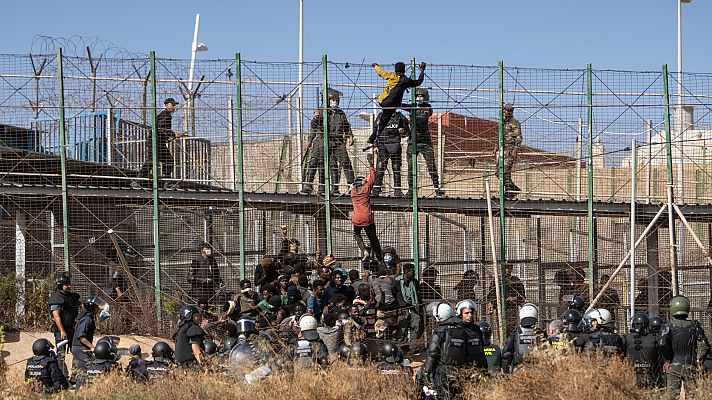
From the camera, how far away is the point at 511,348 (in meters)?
15.4

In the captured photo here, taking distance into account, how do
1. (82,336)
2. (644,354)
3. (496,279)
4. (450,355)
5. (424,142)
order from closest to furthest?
1. (450,355)
2. (644,354)
3. (82,336)
4. (496,279)
5. (424,142)

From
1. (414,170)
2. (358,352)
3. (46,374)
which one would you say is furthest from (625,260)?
(46,374)

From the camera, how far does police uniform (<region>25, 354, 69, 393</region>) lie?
1537cm

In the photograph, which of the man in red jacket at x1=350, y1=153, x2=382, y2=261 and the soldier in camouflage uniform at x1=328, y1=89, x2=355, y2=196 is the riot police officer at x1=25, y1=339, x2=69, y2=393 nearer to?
the man in red jacket at x1=350, y1=153, x2=382, y2=261

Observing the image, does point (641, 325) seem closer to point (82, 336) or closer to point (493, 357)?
point (493, 357)

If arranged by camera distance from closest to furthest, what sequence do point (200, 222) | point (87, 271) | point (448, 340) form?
point (448, 340)
point (87, 271)
point (200, 222)

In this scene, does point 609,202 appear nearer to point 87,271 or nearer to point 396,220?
point 396,220

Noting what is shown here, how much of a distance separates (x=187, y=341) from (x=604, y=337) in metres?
5.38

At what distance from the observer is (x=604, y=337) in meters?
15.0

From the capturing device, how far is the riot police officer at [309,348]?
48.9 feet

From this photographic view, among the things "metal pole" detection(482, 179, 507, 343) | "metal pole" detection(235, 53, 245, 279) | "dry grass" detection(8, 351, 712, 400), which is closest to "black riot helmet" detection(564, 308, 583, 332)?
"dry grass" detection(8, 351, 712, 400)

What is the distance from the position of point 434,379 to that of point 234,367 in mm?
2343

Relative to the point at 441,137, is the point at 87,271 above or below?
below

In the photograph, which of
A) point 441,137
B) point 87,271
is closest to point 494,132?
point 441,137
